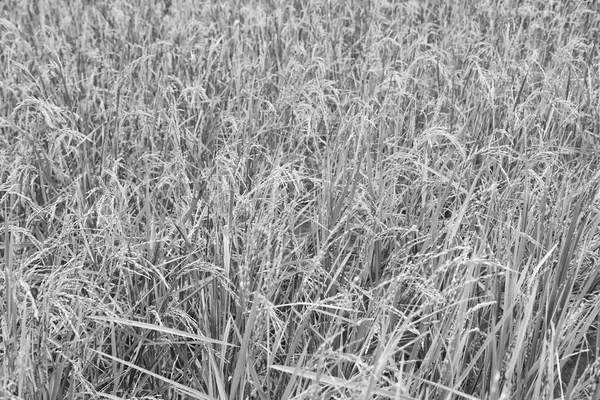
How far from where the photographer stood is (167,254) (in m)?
2.24

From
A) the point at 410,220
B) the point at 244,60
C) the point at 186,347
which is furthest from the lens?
the point at 244,60

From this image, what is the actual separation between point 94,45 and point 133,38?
25 centimetres

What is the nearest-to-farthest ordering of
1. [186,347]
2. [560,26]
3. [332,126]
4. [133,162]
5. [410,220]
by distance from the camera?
1. [186,347]
2. [410,220]
3. [133,162]
4. [332,126]
5. [560,26]

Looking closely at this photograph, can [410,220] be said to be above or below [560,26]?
below

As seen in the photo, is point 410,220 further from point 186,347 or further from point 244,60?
point 244,60

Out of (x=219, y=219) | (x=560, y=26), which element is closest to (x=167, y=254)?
(x=219, y=219)

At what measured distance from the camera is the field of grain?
1729 mm

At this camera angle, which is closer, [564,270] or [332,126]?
[564,270]

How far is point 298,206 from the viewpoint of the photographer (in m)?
2.70

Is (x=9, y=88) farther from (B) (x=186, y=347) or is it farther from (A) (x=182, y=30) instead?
(B) (x=186, y=347)

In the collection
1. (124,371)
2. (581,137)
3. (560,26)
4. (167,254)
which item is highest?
(560,26)

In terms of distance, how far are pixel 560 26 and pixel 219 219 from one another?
2.66 meters

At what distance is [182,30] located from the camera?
13.0ft

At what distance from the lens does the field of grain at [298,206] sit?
5.67ft
